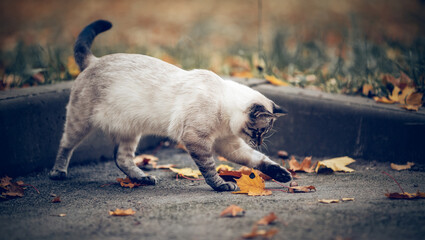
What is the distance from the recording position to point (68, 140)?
375cm

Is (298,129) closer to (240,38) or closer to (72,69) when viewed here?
(72,69)

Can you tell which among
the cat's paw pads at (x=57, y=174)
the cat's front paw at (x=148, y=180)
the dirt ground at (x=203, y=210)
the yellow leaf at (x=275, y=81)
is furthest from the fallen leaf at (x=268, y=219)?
the yellow leaf at (x=275, y=81)

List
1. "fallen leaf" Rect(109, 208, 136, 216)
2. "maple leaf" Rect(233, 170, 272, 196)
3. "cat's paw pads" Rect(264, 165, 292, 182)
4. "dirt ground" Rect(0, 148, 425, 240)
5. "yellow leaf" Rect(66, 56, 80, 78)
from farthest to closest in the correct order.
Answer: "yellow leaf" Rect(66, 56, 80, 78) < "cat's paw pads" Rect(264, 165, 292, 182) < "maple leaf" Rect(233, 170, 272, 196) < "fallen leaf" Rect(109, 208, 136, 216) < "dirt ground" Rect(0, 148, 425, 240)

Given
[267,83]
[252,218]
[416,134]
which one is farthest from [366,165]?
[252,218]

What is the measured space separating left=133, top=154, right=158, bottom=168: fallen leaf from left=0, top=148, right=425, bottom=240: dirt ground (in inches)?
17.0

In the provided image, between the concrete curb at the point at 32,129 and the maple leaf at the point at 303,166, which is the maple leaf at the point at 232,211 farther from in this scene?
the concrete curb at the point at 32,129

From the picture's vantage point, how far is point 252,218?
2486 millimetres

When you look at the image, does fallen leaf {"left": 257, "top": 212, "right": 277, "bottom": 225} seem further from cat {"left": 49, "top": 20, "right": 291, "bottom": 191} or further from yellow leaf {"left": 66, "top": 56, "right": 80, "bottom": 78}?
yellow leaf {"left": 66, "top": 56, "right": 80, "bottom": 78}

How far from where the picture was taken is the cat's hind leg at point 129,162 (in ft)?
11.8

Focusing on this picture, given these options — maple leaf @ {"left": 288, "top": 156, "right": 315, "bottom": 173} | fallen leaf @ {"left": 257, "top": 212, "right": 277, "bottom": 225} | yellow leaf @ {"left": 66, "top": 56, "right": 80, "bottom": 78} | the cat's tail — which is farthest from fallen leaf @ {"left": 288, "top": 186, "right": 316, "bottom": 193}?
yellow leaf @ {"left": 66, "top": 56, "right": 80, "bottom": 78}

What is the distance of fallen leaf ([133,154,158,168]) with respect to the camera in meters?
4.14

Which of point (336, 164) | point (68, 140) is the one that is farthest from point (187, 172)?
point (336, 164)

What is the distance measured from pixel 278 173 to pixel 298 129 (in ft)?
3.23

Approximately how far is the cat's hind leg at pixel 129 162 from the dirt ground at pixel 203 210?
0.12 metres
